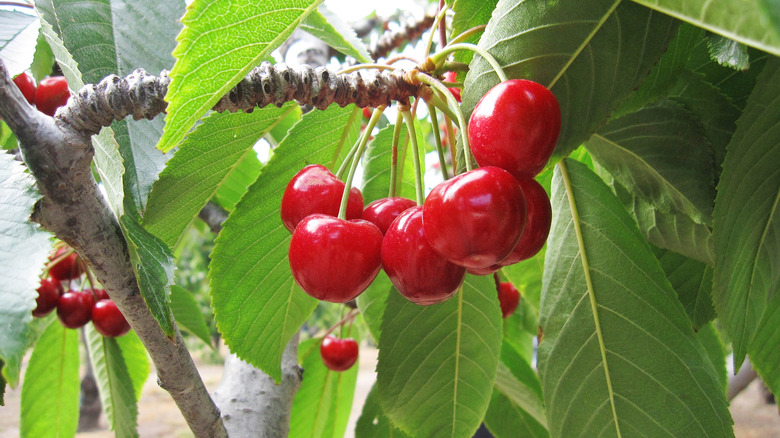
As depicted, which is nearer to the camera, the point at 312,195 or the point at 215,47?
the point at 215,47

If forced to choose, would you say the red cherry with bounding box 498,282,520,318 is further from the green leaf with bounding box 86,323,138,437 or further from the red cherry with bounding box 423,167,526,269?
the red cherry with bounding box 423,167,526,269

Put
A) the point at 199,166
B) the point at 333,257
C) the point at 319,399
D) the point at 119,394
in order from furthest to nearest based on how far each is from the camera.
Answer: the point at 319,399, the point at 119,394, the point at 199,166, the point at 333,257

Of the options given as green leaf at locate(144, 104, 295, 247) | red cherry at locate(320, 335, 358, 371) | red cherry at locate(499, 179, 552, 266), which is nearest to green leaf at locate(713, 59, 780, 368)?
red cherry at locate(499, 179, 552, 266)

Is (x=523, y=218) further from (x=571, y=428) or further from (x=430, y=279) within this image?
(x=571, y=428)

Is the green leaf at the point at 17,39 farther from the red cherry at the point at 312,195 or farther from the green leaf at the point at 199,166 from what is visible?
the red cherry at the point at 312,195

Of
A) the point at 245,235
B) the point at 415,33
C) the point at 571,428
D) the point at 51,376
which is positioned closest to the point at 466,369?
the point at 571,428

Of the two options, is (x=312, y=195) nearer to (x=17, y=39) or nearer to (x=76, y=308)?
(x=17, y=39)

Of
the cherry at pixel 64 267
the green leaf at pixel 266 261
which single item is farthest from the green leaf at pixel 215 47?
the cherry at pixel 64 267

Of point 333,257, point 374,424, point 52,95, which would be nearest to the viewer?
point 333,257

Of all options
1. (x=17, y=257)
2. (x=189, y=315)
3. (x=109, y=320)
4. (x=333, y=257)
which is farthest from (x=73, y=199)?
(x=189, y=315)
